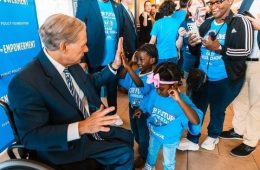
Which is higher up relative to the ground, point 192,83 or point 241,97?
point 192,83

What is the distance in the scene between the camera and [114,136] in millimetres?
1344

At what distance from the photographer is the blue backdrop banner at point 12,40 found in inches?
82.4

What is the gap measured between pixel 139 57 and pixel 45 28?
93cm

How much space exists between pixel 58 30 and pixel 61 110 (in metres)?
0.39

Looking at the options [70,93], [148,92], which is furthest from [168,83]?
[70,93]

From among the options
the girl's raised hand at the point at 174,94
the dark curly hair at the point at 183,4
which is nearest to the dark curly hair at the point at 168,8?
the dark curly hair at the point at 183,4

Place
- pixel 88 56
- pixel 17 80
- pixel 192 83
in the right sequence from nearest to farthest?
pixel 17 80 < pixel 192 83 < pixel 88 56

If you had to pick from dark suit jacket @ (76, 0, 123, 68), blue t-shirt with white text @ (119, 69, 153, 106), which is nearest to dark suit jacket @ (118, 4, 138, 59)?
dark suit jacket @ (76, 0, 123, 68)

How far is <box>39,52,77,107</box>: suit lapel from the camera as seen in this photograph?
3.63ft

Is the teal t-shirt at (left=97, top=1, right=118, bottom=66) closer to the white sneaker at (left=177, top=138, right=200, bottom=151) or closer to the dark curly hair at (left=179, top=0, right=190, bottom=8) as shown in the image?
the white sneaker at (left=177, top=138, right=200, bottom=151)

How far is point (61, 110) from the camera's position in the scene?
3.68ft

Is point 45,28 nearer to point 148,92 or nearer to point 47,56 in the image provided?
point 47,56

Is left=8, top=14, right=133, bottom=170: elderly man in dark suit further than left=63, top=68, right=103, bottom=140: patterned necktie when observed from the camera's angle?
No

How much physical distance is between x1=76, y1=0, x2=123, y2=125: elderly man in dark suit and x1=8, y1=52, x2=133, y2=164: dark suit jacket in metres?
1.12
